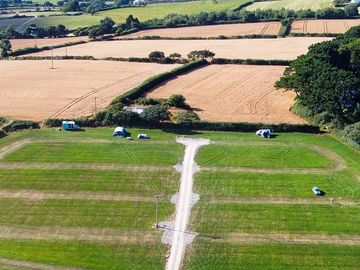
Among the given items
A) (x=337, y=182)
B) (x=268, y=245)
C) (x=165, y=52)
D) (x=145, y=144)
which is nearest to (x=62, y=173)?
(x=145, y=144)

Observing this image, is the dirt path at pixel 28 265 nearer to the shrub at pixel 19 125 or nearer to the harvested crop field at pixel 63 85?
the shrub at pixel 19 125

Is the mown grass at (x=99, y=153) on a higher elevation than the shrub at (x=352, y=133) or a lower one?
lower

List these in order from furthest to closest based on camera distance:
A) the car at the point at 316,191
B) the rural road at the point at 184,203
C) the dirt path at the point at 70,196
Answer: the car at the point at 316,191
the dirt path at the point at 70,196
the rural road at the point at 184,203

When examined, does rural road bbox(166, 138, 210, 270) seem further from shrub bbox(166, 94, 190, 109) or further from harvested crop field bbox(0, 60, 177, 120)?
harvested crop field bbox(0, 60, 177, 120)

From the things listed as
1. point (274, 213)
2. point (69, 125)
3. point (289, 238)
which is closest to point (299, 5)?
point (69, 125)

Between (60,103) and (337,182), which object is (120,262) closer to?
(337,182)

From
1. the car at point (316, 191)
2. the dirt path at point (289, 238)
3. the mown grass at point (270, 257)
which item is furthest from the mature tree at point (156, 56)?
the mown grass at point (270, 257)

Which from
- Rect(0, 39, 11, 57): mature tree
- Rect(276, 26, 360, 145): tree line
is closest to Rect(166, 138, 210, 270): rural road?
Rect(276, 26, 360, 145): tree line
